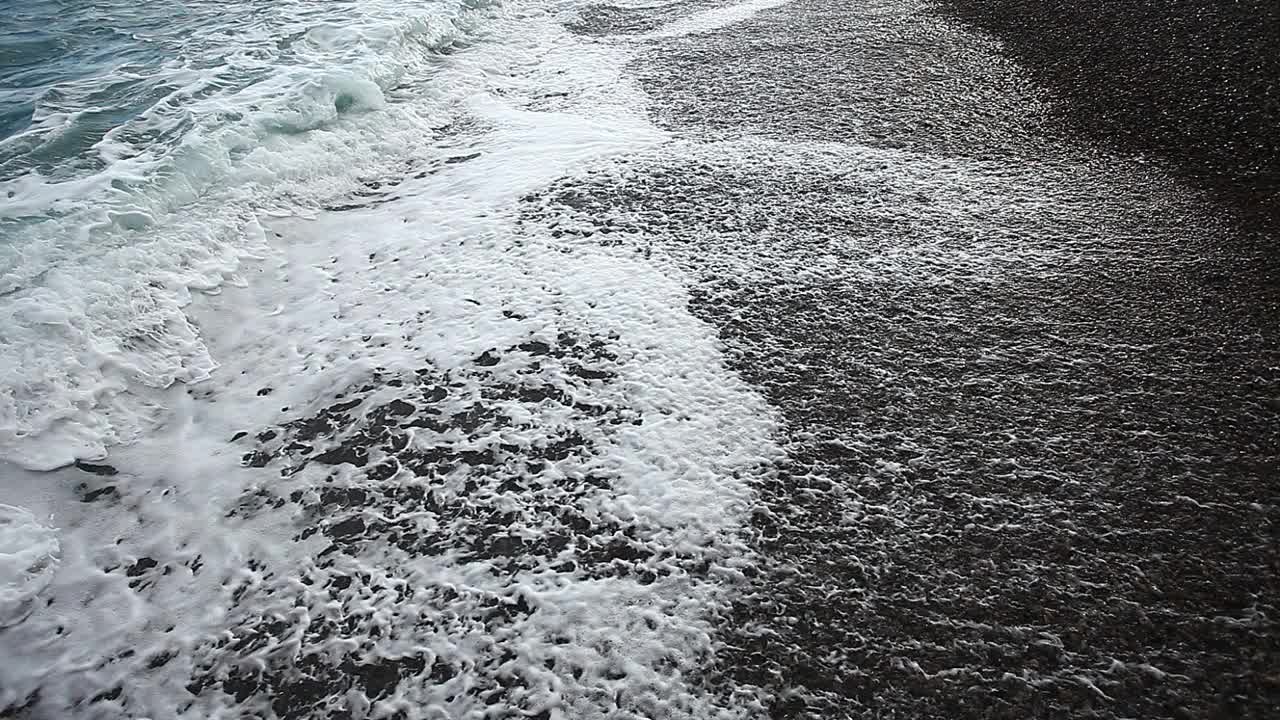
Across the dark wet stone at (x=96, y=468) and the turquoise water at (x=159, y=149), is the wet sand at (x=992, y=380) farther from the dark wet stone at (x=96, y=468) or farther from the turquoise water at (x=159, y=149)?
the dark wet stone at (x=96, y=468)

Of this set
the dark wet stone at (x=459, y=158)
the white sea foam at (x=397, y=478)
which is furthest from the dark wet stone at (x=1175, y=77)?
the dark wet stone at (x=459, y=158)

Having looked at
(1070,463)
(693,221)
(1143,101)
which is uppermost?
(1143,101)

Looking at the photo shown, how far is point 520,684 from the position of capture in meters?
2.17

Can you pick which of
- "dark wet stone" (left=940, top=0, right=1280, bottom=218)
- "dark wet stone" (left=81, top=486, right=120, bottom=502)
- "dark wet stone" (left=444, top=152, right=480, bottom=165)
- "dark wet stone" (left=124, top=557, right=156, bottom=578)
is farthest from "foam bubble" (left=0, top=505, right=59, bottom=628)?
"dark wet stone" (left=940, top=0, right=1280, bottom=218)

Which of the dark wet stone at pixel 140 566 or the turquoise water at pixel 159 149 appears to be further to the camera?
the turquoise water at pixel 159 149

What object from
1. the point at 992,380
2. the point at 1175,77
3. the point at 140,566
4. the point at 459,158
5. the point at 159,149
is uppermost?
the point at 1175,77

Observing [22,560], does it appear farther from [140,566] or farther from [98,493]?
[140,566]

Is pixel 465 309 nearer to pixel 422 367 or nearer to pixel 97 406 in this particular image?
pixel 422 367

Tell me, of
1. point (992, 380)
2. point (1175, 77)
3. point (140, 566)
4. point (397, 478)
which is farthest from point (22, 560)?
point (1175, 77)

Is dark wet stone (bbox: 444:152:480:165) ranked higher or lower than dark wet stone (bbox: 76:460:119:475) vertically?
higher

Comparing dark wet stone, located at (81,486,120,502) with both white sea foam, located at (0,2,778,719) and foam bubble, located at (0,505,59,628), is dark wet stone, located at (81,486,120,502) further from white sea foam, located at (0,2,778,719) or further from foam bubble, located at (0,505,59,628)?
foam bubble, located at (0,505,59,628)

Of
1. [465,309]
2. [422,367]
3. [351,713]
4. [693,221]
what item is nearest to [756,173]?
[693,221]

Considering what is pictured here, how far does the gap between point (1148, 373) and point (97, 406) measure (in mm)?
4474

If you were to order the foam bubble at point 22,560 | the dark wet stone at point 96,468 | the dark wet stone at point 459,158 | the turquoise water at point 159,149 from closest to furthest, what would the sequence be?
the foam bubble at point 22,560 < the dark wet stone at point 96,468 < the turquoise water at point 159,149 < the dark wet stone at point 459,158
